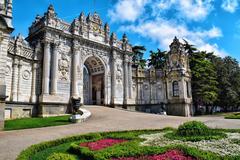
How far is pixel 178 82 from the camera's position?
3325cm

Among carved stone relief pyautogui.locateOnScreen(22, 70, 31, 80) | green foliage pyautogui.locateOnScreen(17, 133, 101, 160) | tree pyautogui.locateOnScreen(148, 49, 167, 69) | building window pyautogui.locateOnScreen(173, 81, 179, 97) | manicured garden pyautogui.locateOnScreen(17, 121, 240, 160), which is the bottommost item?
green foliage pyautogui.locateOnScreen(17, 133, 101, 160)

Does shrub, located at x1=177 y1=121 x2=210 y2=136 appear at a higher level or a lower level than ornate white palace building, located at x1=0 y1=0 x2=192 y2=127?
lower

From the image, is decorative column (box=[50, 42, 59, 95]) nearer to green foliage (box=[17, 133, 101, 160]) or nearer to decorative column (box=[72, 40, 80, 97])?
decorative column (box=[72, 40, 80, 97])

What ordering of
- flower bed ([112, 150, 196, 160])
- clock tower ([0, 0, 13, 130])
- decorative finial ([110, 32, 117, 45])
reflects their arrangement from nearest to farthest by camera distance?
1. flower bed ([112, 150, 196, 160])
2. clock tower ([0, 0, 13, 130])
3. decorative finial ([110, 32, 117, 45])

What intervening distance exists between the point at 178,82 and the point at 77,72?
15504mm

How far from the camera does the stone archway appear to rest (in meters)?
32.9

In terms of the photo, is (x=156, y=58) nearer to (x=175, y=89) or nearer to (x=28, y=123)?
(x=175, y=89)

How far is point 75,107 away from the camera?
18125 millimetres

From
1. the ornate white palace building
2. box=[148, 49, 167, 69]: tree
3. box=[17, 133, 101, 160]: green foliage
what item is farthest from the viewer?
box=[148, 49, 167, 69]: tree

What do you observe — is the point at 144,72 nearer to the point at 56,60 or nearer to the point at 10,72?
the point at 56,60

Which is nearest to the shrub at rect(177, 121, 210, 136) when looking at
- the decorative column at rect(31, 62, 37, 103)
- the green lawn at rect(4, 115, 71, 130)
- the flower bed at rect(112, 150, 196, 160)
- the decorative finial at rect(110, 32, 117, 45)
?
the flower bed at rect(112, 150, 196, 160)

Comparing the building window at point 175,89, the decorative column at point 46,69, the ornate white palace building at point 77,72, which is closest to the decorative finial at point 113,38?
the ornate white palace building at point 77,72

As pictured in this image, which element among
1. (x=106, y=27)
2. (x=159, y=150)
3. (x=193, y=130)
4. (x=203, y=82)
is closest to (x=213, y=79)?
(x=203, y=82)

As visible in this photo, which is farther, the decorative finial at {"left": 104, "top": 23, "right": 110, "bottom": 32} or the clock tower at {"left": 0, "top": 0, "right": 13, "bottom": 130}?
the decorative finial at {"left": 104, "top": 23, "right": 110, "bottom": 32}
